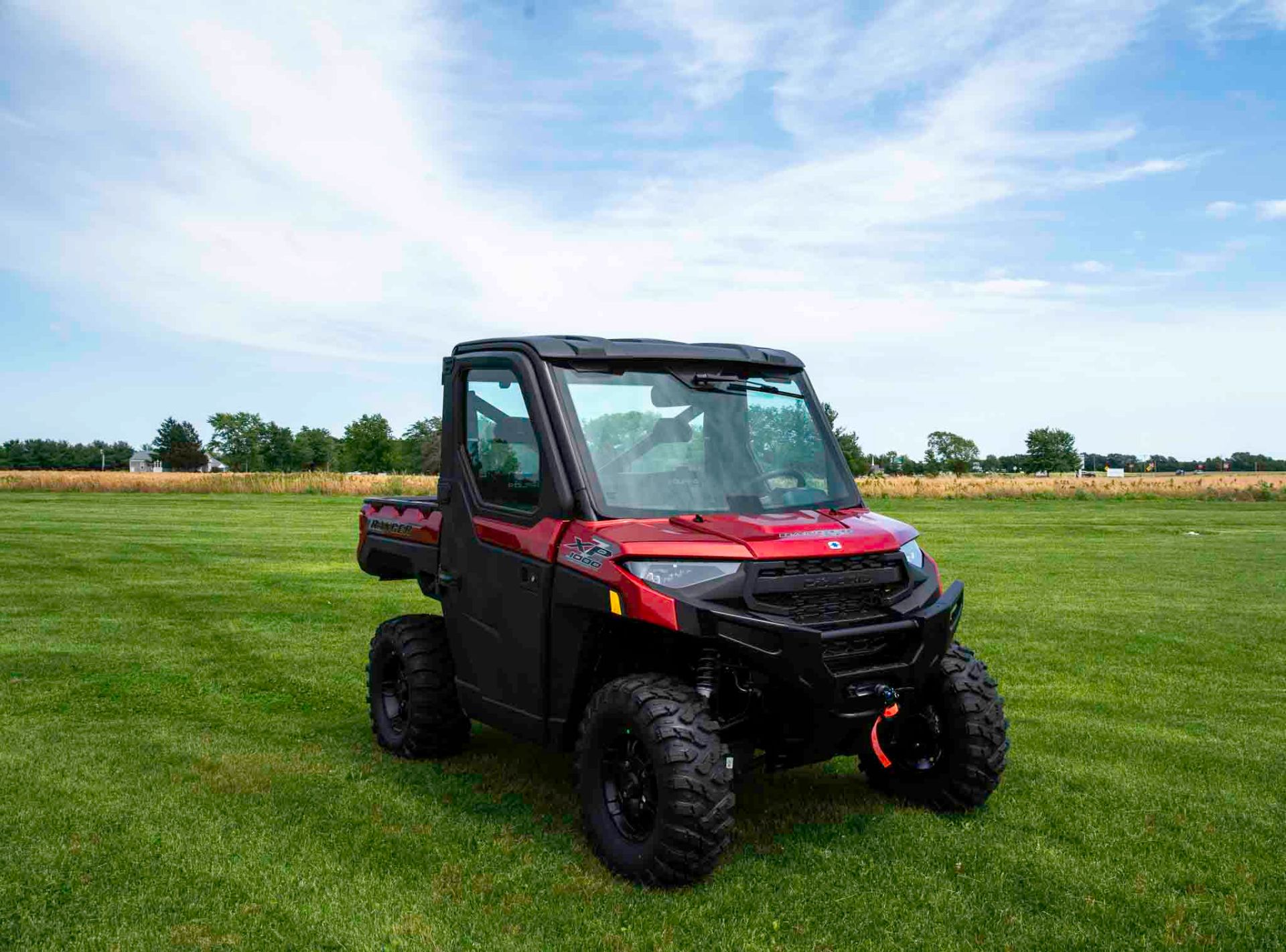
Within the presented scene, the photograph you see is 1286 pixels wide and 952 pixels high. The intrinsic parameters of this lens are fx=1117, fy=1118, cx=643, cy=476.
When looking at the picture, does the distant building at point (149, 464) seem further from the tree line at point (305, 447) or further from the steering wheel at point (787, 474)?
the steering wheel at point (787, 474)

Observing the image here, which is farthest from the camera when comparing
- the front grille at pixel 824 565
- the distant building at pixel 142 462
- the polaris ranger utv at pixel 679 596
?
the distant building at pixel 142 462

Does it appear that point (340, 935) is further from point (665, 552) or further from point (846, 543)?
point (846, 543)

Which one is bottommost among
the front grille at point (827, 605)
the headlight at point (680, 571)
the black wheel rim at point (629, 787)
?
the black wheel rim at point (629, 787)

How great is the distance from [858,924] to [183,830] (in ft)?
11.0

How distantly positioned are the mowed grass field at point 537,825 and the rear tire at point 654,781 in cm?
17

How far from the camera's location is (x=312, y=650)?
1111 cm

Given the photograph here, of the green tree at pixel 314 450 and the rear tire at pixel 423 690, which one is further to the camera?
the green tree at pixel 314 450

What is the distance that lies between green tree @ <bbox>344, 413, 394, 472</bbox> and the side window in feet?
427

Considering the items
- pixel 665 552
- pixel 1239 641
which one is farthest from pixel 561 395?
pixel 1239 641

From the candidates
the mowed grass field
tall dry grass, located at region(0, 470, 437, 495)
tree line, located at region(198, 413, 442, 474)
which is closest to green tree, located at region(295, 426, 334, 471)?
tree line, located at region(198, 413, 442, 474)

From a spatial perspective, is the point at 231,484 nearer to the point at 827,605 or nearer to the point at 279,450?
the point at 827,605

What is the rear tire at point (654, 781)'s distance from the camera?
4.73 m

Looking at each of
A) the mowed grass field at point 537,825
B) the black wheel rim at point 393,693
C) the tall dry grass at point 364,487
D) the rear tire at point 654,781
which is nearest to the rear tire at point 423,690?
the black wheel rim at point 393,693

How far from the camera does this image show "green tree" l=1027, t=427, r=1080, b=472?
17050 centimetres
